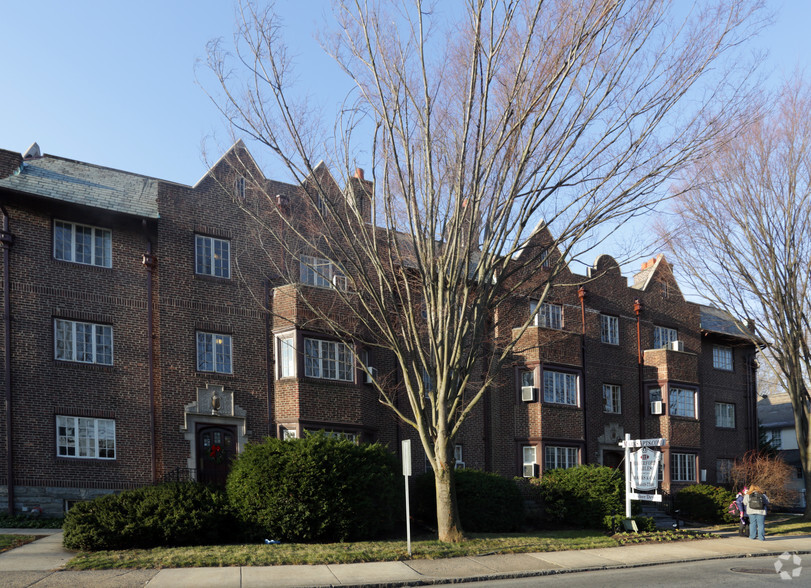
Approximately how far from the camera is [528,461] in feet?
89.1

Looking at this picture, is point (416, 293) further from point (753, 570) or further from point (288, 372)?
point (753, 570)

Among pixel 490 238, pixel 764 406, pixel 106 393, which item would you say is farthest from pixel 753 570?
pixel 764 406

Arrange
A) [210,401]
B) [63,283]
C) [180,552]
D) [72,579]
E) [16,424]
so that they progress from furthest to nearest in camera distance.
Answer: [210,401], [63,283], [16,424], [180,552], [72,579]

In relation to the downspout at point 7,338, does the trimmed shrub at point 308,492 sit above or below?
below

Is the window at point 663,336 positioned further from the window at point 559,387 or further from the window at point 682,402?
the window at point 559,387

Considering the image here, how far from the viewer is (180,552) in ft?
48.2

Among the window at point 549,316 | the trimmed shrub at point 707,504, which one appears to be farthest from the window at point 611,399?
the trimmed shrub at point 707,504

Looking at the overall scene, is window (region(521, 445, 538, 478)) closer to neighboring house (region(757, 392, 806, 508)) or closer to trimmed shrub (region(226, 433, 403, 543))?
trimmed shrub (region(226, 433, 403, 543))

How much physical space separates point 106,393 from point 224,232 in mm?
5500

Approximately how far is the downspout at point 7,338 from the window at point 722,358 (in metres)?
27.6

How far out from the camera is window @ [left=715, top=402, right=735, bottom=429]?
3441cm

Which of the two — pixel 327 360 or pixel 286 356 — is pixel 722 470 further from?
pixel 286 356

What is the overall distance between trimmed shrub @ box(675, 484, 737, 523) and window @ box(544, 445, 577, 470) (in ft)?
12.9

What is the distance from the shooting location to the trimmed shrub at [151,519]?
14984 mm
